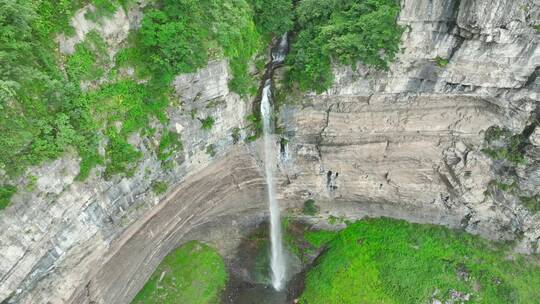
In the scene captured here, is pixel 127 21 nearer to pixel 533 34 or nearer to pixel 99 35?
pixel 99 35

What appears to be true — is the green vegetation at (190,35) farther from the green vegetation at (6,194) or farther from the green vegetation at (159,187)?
the green vegetation at (6,194)

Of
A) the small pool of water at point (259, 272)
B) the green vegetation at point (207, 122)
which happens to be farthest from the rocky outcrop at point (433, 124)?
the green vegetation at point (207, 122)

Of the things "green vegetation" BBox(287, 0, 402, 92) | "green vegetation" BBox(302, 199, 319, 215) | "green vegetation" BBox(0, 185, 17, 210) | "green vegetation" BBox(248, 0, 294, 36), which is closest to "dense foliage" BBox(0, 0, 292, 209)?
"green vegetation" BBox(0, 185, 17, 210)

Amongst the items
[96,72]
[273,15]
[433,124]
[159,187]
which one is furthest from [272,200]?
[96,72]

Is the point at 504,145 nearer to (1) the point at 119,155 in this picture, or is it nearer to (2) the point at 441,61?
(2) the point at 441,61

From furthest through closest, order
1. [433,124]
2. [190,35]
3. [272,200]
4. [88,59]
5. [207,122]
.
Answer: [272,200] → [433,124] → [207,122] → [190,35] → [88,59]

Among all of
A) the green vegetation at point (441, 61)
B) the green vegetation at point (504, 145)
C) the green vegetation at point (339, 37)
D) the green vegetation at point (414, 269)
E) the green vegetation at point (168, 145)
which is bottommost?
the green vegetation at point (414, 269)
